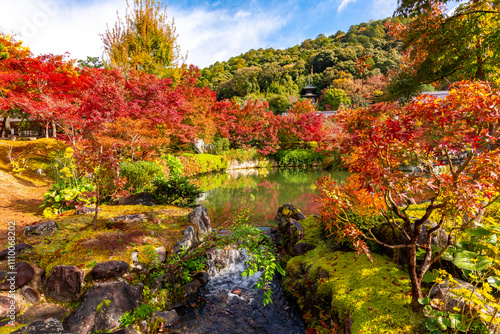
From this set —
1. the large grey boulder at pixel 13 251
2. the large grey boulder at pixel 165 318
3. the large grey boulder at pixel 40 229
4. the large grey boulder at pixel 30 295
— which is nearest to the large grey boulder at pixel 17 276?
the large grey boulder at pixel 30 295

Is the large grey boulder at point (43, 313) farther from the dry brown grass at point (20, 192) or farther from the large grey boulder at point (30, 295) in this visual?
the dry brown grass at point (20, 192)

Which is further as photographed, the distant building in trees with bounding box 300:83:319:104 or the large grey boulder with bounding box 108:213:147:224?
the distant building in trees with bounding box 300:83:319:104

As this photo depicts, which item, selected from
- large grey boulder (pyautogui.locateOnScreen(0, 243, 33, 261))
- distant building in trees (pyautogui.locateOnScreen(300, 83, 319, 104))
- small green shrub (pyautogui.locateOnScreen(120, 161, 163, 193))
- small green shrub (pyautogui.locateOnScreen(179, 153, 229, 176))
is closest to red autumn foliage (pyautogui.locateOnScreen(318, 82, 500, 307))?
large grey boulder (pyautogui.locateOnScreen(0, 243, 33, 261))

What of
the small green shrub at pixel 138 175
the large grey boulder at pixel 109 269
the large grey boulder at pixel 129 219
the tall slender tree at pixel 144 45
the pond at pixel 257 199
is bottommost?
the pond at pixel 257 199

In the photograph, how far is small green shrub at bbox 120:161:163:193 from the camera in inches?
247

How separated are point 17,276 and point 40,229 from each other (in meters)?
1.38

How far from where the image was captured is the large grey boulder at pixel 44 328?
6.15 feet

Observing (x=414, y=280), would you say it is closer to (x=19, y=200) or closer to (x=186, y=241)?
(x=186, y=241)

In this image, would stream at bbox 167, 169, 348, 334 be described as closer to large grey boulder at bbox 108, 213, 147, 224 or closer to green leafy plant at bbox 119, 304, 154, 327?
green leafy plant at bbox 119, 304, 154, 327

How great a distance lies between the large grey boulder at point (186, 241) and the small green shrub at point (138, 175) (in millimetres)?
3042

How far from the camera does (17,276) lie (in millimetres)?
2344

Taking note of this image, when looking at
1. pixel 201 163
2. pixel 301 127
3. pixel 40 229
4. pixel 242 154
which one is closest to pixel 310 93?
pixel 301 127

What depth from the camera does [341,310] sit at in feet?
7.32

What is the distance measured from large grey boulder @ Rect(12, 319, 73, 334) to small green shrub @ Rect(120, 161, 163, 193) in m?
4.44
